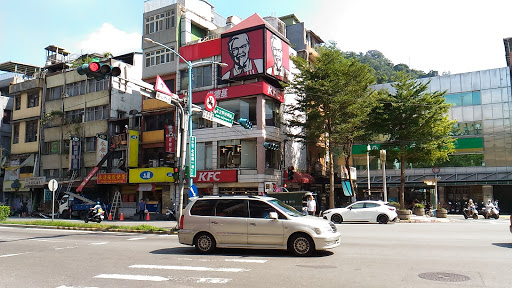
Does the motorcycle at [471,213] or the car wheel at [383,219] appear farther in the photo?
the motorcycle at [471,213]

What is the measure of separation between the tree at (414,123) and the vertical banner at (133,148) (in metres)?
22.0

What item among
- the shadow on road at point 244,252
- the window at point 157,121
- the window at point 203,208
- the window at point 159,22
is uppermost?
the window at point 159,22

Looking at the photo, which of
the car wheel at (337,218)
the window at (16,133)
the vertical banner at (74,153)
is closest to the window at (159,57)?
the vertical banner at (74,153)

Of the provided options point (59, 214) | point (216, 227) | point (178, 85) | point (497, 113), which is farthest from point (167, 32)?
point (497, 113)

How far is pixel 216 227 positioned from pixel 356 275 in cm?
454

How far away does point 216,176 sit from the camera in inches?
1345

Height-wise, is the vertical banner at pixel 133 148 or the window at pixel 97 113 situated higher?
the window at pixel 97 113

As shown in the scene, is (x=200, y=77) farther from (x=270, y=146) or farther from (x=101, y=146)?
(x=101, y=146)

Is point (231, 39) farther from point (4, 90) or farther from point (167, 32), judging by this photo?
point (4, 90)

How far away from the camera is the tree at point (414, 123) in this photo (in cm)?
3247

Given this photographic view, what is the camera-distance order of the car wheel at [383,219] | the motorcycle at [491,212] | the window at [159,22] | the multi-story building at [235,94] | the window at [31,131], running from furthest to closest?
1. the window at [31,131]
2. the window at [159,22]
3. the multi-story building at [235,94]
4. the motorcycle at [491,212]
5. the car wheel at [383,219]

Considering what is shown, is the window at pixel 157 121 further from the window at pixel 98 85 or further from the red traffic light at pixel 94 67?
the red traffic light at pixel 94 67

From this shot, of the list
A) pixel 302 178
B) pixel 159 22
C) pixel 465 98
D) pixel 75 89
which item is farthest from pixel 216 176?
pixel 465 98

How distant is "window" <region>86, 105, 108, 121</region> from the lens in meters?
42.0
